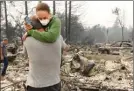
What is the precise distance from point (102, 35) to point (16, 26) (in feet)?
101

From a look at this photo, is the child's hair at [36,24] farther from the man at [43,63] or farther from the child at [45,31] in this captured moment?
the man at [43,63]

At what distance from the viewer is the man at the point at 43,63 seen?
2.63 metres

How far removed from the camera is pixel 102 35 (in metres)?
65.5

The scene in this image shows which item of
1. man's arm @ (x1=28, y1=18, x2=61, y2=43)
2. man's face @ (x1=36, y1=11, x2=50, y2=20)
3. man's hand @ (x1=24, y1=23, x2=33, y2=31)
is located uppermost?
man's face @ (x1=36, y1=11, x2=50, y2=20)

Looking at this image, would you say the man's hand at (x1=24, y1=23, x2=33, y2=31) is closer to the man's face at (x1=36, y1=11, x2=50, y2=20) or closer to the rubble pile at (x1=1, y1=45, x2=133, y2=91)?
the man's face at (x1=36, y1=11, x2=50, y2=20)

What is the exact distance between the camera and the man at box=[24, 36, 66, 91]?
104 inches

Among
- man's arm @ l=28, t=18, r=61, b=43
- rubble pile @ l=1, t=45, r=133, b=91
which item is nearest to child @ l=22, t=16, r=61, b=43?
man's arm @ l=28, t=18, r=61, b=43

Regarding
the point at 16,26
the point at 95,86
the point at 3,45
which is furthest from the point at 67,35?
the point at 95,86

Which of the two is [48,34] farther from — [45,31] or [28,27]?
[28,27]

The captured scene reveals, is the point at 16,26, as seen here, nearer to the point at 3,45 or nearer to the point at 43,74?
the point at 3,45

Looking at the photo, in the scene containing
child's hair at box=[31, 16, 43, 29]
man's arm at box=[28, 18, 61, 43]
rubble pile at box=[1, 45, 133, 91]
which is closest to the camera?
man's arm at box=[28, 18, 61, 43]

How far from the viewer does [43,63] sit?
2.67 metres

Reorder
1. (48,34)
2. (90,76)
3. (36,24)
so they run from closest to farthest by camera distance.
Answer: (48,34), (36,24), (90,76)

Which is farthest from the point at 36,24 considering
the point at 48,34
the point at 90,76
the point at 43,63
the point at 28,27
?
the point at 90,76
